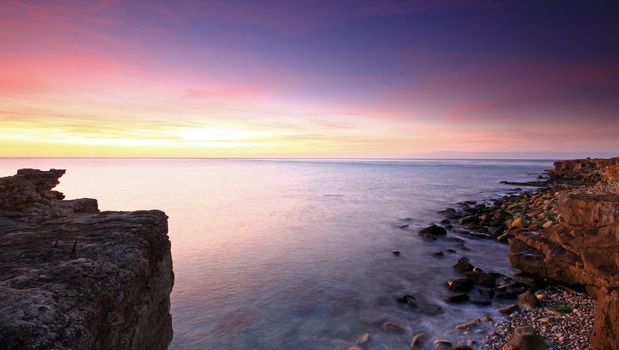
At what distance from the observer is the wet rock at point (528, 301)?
34.7 feet

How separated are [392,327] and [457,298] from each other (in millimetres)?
3255

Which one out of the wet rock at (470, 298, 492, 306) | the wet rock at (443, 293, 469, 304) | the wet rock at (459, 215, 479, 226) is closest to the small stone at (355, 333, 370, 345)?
the wet rock at (443, 293, 469, 304)

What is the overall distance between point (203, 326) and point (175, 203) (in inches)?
1133

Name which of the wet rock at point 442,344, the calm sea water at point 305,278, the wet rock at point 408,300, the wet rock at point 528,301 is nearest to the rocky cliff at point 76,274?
the calm sea water at point 305,278

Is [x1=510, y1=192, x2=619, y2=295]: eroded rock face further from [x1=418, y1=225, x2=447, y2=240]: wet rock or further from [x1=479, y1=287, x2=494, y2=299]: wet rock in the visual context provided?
[x1=418, y1=225, x2=447, y2=240]: wet rock

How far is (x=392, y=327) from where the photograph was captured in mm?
10094

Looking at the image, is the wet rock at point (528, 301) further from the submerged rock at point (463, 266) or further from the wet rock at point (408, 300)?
the submerged rock at point (463, 266)

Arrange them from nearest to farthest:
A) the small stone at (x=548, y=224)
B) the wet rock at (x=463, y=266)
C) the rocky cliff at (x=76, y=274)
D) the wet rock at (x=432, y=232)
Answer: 1. the rocky cliff at (x=76, y=274)
2. the wet rock at (x=463, y=266)
3. the small stone at (x=548, y=224)
4. the wet rock at (x=432, y=232)

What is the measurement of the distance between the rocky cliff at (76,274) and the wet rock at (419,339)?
6.63 m

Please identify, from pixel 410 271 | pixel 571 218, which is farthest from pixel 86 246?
pixel 571 218

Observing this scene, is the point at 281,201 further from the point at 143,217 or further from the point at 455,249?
the point at 143,217

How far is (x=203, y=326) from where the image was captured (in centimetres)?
1073

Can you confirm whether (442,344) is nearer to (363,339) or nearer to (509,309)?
(363,339)

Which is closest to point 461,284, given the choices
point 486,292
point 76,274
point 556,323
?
point 486,292
